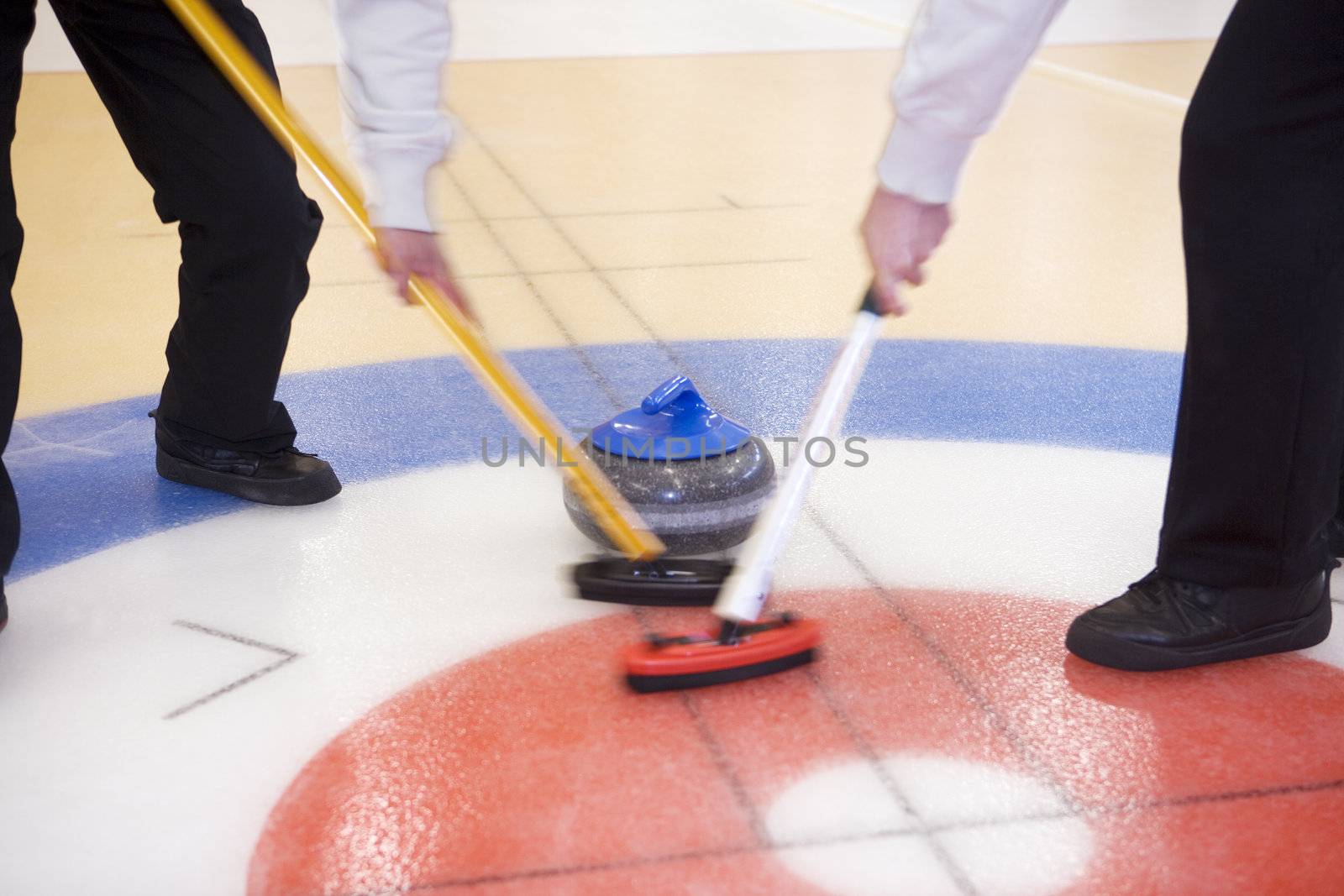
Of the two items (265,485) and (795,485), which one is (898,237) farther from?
(265,485)

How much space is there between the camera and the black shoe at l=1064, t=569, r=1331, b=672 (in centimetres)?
169

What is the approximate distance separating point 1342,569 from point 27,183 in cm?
383

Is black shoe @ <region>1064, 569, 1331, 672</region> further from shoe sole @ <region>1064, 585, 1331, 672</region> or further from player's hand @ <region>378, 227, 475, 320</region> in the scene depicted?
player's hand @ <region>378, 227, 475, 320</region>

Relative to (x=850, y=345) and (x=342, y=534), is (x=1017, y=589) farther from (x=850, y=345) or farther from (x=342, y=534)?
(x=342, y=534)

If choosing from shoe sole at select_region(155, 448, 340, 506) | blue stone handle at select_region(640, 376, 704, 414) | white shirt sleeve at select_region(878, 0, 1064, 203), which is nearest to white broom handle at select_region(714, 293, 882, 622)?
Result: white shirt sleeve at select_region(878, 0, 1064, 203)

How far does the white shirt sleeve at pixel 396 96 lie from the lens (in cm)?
154

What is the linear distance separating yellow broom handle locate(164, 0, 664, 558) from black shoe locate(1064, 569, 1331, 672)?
0.59m

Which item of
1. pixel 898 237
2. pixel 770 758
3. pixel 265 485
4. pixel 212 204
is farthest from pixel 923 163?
pixel 265 485

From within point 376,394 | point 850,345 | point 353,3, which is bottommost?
point 376,394

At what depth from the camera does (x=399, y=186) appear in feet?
5.24

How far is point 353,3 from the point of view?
5.07 ft

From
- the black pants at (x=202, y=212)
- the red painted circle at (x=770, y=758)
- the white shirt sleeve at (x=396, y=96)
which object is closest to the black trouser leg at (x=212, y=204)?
the black pants at (x=202, y=212)

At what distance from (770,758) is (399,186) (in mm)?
775

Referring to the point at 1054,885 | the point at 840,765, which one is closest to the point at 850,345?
the point at 840,765
